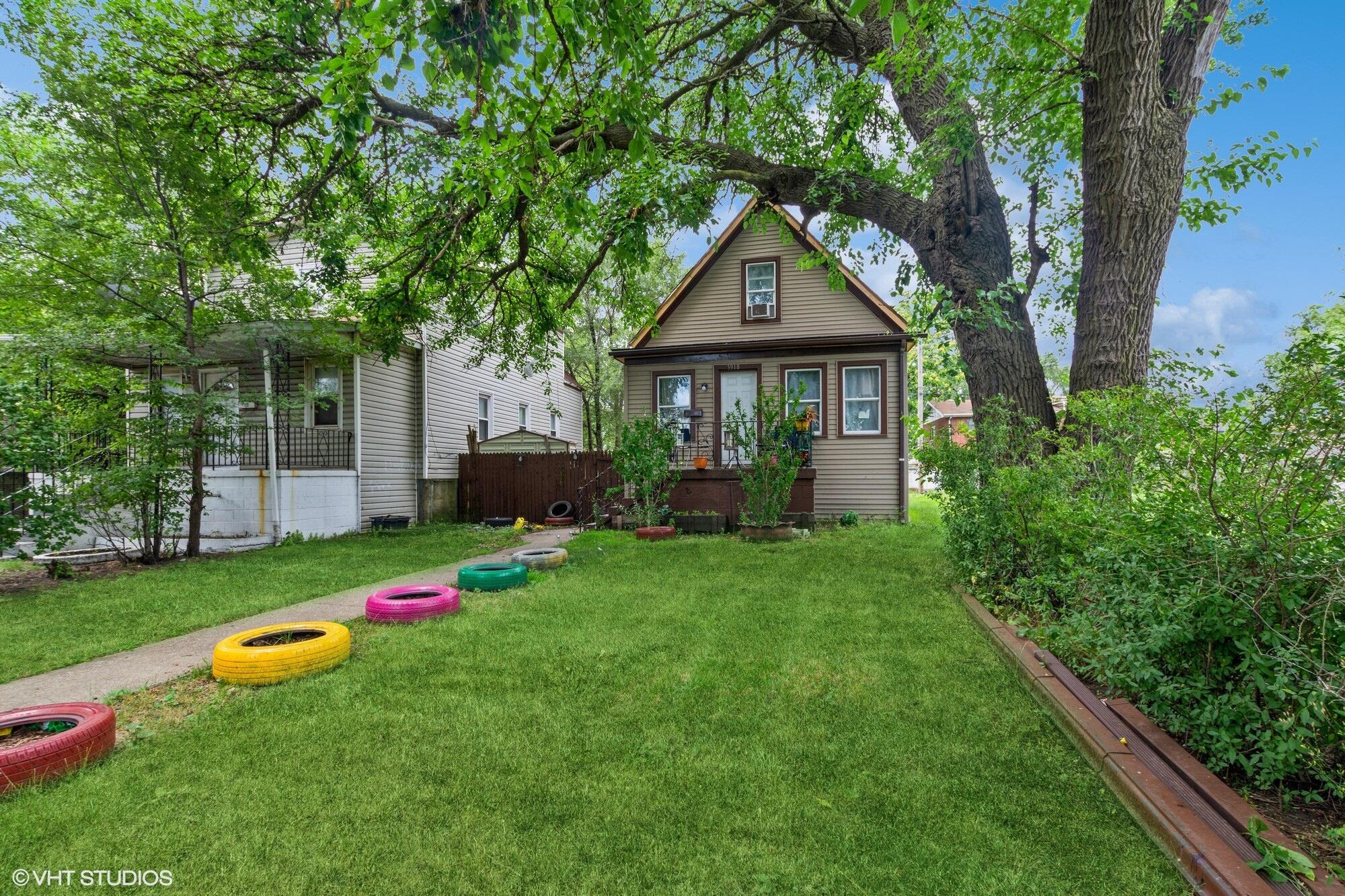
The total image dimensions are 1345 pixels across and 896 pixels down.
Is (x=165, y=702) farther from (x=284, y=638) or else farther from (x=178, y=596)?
(x=178, y=596)

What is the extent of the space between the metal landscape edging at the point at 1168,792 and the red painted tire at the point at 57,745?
14.6 feet

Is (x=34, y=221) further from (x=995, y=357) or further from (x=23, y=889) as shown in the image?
(x=995, y=357)

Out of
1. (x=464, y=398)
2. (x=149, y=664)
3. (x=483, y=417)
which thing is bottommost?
(x=149, y=664)

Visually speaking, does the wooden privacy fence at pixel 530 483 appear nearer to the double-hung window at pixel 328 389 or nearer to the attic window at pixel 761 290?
the double-hung window at pixel 328 389

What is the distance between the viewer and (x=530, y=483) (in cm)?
1505

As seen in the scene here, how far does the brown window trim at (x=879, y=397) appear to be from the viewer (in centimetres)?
1348

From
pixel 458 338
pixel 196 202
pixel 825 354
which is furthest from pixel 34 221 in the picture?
pixel 825 354

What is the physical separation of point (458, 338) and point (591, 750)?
12344mm

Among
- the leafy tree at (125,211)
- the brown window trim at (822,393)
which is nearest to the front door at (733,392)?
the brown window trim at (822,393)

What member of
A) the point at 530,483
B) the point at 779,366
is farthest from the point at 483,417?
the point at 779,366

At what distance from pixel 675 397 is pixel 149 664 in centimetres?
1153

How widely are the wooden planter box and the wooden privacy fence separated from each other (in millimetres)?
2588

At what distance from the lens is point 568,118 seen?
6.87m

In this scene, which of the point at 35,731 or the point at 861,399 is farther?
the point at 861,399
